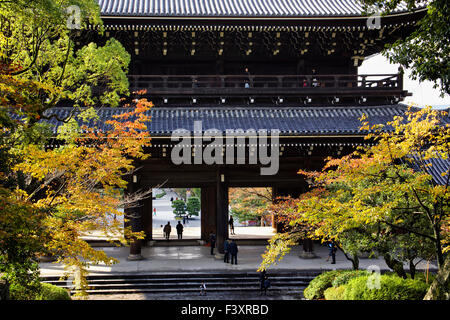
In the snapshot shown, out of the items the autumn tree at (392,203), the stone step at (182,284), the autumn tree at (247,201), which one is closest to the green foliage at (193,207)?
the autumn tree at (247,201)

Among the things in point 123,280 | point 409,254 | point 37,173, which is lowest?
point 123,280

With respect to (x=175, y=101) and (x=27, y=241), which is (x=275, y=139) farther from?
(x=27, y=241)

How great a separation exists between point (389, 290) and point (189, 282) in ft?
25.1

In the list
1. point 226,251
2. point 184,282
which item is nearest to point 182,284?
point 184,282

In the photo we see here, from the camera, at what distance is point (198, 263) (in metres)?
17.2

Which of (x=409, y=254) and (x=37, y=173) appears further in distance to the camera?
(x=409, y=254)

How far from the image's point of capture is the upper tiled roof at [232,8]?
55.0 feet

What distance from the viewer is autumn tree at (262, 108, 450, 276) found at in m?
8.77

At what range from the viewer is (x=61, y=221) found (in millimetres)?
9648

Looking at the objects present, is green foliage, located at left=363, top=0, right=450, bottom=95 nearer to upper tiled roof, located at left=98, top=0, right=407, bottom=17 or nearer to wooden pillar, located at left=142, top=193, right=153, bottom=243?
upper tiled roof, located at left=98, top=0, right=407, bottom=17

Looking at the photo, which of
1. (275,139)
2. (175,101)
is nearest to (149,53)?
(175,101)

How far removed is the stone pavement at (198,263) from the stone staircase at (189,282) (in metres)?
0.42

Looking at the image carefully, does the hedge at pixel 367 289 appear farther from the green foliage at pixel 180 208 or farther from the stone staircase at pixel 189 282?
the green foliage at pixel 180 208

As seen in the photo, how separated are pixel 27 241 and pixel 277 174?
40.3 feet
